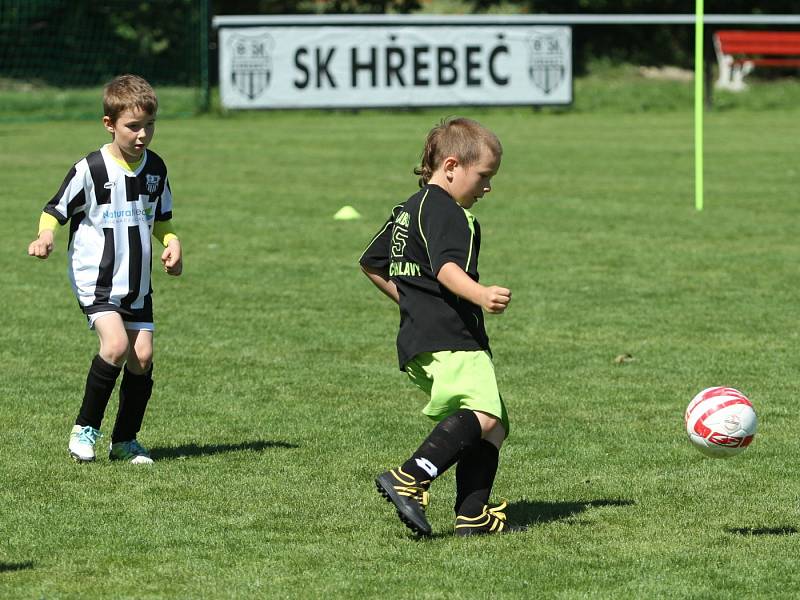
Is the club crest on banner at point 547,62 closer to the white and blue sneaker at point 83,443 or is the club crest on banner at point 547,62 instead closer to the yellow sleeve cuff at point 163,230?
the yellow sleeve cuff at point 163,230

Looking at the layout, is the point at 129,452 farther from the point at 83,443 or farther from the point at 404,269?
the point at 404,269

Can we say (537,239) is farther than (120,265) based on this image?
Yes

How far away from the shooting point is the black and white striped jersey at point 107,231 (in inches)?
250

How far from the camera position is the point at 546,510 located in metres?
5.68

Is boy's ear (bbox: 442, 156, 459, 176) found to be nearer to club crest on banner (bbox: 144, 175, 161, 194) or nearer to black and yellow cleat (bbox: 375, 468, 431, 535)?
black and yellow cleat (bbox: 375, 468, 431, 535)

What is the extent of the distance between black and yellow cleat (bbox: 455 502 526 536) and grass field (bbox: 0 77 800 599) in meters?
0.10

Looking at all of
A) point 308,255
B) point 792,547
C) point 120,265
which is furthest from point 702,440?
point 308,255

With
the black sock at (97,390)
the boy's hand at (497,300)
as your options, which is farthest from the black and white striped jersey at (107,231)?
the boy's hand at (497,300)

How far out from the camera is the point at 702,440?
5.63m

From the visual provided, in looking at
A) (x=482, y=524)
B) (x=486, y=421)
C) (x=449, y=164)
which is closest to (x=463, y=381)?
(x=486, y=421)

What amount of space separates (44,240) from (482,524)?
2373 millimetres

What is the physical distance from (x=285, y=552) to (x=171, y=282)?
22.7 feet

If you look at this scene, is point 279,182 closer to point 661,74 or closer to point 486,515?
point 486,515

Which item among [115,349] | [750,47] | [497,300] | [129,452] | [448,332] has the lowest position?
[129,452]
